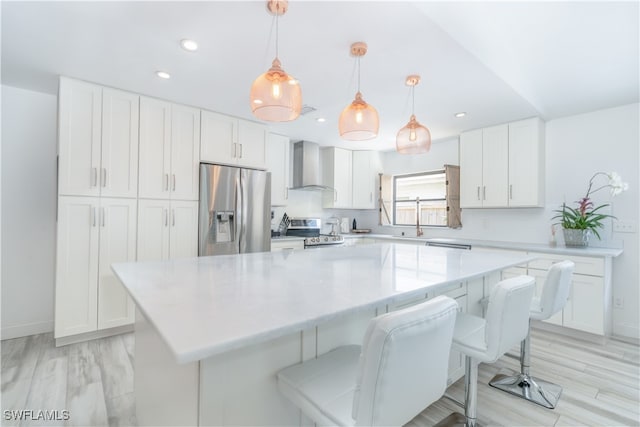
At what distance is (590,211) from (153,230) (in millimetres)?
4732

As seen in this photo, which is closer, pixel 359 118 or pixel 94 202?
pixel 359 118

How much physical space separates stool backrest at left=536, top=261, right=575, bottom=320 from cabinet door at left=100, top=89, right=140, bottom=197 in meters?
3.47

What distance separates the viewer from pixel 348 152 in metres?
5.11

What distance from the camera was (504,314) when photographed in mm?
1258

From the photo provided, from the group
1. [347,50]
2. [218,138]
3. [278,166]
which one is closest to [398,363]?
[347,50]

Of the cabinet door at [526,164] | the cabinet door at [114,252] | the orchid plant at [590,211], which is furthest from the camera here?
the cabinet door at [526,164]

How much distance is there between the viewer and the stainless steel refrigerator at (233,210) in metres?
3.27

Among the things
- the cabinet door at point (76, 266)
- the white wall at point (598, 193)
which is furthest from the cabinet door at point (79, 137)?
the white wall at point (598, 193)

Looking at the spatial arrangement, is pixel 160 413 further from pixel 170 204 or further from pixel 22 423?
pixel 170 204

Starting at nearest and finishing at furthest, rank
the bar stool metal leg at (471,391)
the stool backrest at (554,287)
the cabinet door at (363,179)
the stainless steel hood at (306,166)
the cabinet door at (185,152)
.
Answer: the bar stool metal leg at (471,391), the stool backrest at (554,287), the cabinet door at (185,152), the stainless steel hood at (306,166), the cabinet door at (363,179)

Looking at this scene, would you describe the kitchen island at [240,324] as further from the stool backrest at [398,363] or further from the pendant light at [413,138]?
the pendant light at [413,138]

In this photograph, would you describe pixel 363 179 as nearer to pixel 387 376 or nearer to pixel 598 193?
pixel 598 193

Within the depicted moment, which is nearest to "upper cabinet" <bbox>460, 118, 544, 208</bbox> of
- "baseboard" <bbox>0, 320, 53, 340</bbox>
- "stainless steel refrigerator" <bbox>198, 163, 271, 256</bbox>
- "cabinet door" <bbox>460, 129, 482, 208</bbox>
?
"cabinet door" <bbox>460, 129, 482, 208</bbox>

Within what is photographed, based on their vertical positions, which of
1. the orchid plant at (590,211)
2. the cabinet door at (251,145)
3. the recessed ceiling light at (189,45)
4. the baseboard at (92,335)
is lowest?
the baseboard at (92,335)
